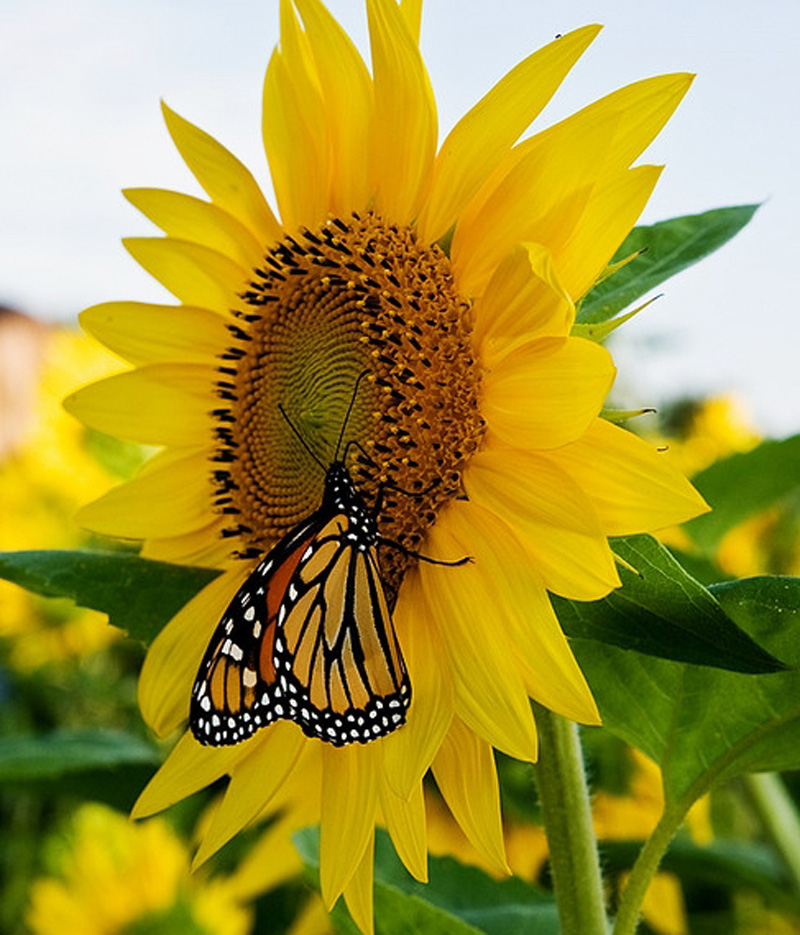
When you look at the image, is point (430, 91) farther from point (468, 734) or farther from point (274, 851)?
point (274, 851)

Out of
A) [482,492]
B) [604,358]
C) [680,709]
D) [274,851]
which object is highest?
[604,358]

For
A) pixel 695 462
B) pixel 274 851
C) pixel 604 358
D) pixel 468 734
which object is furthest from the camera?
pixel 695 462

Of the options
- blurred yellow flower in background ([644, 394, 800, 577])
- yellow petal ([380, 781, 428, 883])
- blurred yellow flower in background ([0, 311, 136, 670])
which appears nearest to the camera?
yellow petal ([380, 781, 428, 883])

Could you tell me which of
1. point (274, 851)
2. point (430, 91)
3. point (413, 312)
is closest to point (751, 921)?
point (274, 851)

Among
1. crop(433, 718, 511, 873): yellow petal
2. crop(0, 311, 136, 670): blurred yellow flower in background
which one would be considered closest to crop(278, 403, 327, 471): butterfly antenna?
crop(433, 718, 511, 873): yellow petal

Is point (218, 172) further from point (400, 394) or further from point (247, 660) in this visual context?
point (247, 660)

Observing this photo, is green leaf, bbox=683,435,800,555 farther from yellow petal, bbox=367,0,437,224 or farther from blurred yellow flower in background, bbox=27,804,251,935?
blurred yellow flower in background, bbox=27,804,251,935
